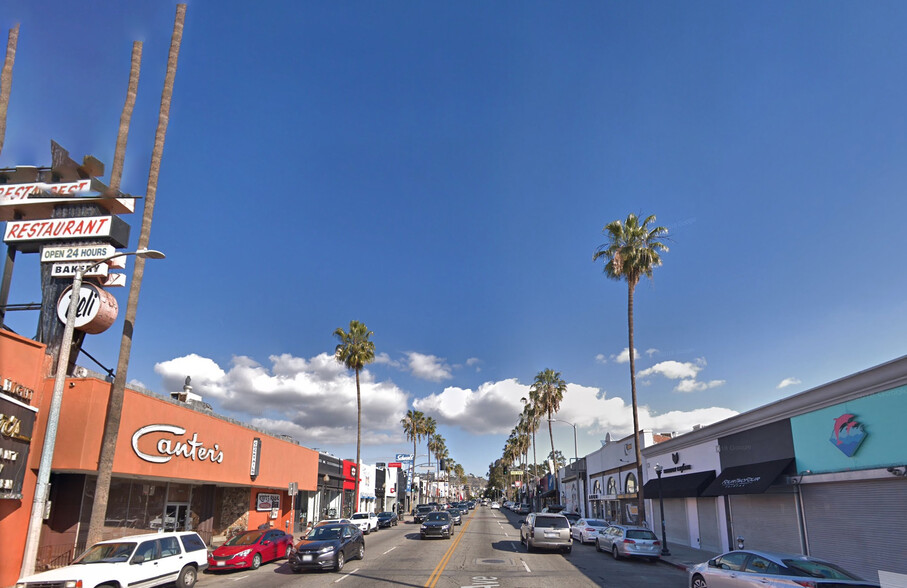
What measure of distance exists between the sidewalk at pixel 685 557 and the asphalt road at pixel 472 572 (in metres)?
0.60

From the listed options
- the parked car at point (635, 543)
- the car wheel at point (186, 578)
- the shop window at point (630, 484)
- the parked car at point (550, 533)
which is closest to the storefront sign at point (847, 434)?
the parked car at point (635, 543)

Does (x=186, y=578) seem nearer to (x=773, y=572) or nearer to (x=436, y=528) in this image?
(x=773, y=572)

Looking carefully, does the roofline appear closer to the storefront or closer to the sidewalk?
the storefront

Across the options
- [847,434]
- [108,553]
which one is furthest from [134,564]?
[847,434]

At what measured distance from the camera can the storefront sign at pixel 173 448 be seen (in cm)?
1962

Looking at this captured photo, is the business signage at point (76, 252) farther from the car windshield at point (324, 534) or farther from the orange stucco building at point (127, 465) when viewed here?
the car windshield at point (324, 534)

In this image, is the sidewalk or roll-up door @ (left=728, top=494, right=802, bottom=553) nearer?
roll-up door @ (left=728, top=494, right=802, bottom=553)

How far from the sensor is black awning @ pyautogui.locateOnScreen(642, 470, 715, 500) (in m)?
27.4

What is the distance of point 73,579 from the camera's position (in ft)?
38.8

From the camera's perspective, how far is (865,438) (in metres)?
16.6

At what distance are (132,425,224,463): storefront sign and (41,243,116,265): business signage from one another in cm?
656

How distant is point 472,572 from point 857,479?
12.3 metres

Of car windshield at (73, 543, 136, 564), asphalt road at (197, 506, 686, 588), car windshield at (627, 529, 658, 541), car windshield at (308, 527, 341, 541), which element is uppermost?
car windshield at (73, 543, 136, 564)

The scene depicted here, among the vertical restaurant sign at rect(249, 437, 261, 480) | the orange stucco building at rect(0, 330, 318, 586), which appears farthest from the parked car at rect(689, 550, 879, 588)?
the vertical restaurant sign at rect(249, 437, 261, 480)
